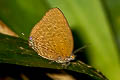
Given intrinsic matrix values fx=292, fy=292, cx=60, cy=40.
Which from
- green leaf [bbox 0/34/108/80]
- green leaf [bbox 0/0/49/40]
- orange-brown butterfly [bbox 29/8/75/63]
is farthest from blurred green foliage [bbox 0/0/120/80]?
green leaf [bbox 0/34/108/80]

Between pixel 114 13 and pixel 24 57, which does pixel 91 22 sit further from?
pixel 24 57

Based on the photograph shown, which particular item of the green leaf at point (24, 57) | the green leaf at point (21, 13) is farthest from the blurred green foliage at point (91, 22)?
the green leaf at point (24, 57)

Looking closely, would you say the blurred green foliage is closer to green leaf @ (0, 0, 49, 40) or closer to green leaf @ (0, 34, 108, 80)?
green leaf @ (0, 0, 49, 40)

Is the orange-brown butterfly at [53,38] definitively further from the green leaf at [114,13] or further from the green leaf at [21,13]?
the green leaf at [114,13]

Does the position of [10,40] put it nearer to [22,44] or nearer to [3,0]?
[22,44]

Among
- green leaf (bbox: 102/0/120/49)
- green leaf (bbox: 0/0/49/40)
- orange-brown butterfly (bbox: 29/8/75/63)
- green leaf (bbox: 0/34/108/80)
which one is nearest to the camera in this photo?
green leaf (bbox: 0/34/108/80)
